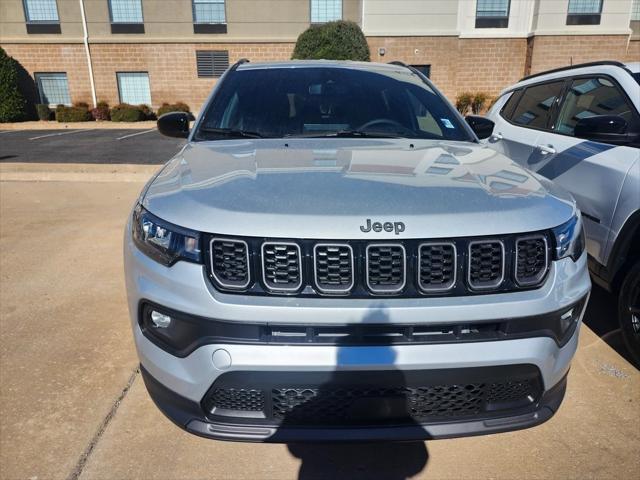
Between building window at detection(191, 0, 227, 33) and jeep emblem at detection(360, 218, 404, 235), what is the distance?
23790 mm

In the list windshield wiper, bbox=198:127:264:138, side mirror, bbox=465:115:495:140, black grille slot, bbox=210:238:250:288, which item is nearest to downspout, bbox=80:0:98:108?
windshield wiper, bbox=198:127:264:138

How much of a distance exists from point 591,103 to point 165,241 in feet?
11.4

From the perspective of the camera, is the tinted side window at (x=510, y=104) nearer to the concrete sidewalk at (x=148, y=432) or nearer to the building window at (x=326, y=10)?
Answer: the concrete sidewalk at (x=148, y=432)

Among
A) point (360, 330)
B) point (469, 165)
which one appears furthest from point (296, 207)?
point (469, 165)

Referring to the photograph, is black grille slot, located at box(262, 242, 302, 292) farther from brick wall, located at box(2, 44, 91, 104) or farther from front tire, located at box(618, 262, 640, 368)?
brick wall, located at box(2, 44, 91, 104)

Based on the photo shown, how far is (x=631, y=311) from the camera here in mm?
2990

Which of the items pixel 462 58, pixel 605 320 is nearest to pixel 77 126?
pixel 462 58

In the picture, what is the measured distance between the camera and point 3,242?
17.5 feet

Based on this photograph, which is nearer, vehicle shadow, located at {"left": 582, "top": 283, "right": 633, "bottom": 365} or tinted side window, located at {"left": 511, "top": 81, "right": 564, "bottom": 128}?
vehicle shadow, located at {"left": 582, "top": 283, "right": 633, "bottom": 365}

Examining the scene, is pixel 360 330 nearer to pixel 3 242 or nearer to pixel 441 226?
pixel 441 226

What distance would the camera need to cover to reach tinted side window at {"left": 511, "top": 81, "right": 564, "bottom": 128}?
4.38 meters

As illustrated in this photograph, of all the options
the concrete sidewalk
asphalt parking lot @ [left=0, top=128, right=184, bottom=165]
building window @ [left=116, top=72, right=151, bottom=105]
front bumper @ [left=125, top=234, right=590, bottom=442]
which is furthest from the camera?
building window @ [left=116, top=72, right=151, bottom=105]

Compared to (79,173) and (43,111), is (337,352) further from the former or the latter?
(43,111)

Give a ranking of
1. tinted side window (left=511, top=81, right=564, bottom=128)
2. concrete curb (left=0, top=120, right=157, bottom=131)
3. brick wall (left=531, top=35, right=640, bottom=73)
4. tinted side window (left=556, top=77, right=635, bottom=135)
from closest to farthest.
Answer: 1. tinted side window (left=556, top=77, right=635, bottom=135)
2. tinted side window (left=511, top=81, right=564, bottom=128)
3. concrete curb (left=0, top=120, right=157, bottom=131)
4. brick wall (left=531, top=35, right=640, bottom=73)
